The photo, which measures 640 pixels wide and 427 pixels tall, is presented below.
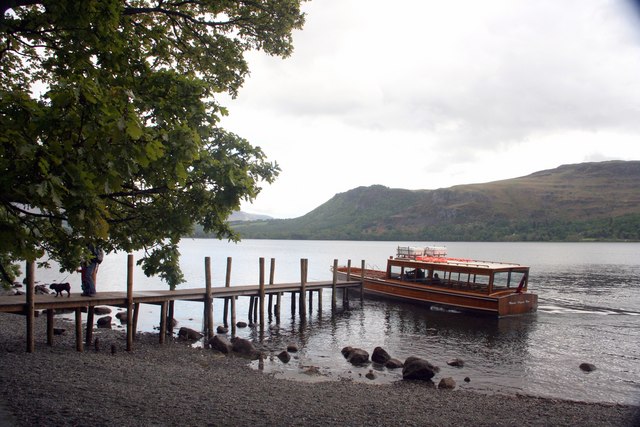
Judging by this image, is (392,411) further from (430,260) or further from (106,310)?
(430,260)

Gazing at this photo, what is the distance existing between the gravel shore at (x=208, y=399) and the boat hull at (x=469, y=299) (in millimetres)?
17282

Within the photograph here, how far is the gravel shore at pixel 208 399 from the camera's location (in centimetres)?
948

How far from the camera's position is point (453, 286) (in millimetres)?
36125

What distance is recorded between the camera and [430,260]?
39.7 m

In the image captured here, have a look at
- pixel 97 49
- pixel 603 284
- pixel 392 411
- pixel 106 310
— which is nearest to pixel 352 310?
pixel 106 310

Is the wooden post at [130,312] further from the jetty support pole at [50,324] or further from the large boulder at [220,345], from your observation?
the large boulder at [220,345]

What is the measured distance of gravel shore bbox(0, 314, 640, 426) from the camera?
948cm

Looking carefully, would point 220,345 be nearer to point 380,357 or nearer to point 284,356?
point 284,356

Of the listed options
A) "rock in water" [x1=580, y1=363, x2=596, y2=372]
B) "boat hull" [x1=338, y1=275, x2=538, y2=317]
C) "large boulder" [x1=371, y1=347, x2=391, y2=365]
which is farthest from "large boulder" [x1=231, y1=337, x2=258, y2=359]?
"boat hull" [x1=338, y1=275, x2=538, y2=317]

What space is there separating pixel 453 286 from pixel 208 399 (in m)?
27.8

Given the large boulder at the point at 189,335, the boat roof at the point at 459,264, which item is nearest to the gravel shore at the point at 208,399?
the large boulder at the point at 189,335

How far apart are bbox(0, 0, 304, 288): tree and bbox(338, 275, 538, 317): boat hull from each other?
23.6 metres

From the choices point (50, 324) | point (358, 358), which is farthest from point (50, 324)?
point (358, 358)

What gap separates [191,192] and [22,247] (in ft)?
15.8
